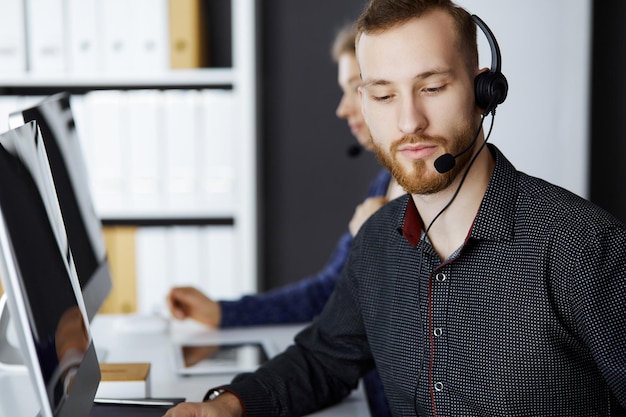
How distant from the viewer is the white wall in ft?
7.25

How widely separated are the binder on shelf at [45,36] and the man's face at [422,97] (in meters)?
1.56

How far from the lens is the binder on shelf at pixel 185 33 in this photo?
254 cm

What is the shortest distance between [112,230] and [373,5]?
158 cm

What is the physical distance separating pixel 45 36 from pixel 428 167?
1.69m

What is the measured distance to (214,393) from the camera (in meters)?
1.36

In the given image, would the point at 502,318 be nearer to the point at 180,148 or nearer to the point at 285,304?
the point at 285,304

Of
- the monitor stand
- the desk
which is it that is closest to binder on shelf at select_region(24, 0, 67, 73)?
the desk

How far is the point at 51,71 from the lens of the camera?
8.58 feet

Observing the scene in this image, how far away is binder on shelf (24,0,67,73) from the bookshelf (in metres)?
0.03

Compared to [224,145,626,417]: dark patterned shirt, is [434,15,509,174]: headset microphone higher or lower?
higher

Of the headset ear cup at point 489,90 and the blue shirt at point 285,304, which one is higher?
the headset ear cup at point 489,90

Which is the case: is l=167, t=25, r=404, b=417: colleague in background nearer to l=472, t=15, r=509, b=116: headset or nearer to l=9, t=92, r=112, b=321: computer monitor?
l=9, t=92, r=112, b=321: computer monitor

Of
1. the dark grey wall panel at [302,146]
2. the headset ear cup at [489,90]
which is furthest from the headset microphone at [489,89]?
the dark grey wall panel at [302,146]

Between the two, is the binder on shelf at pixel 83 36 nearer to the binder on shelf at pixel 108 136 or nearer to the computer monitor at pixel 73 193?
the binder on shelf at pixel 108 136
